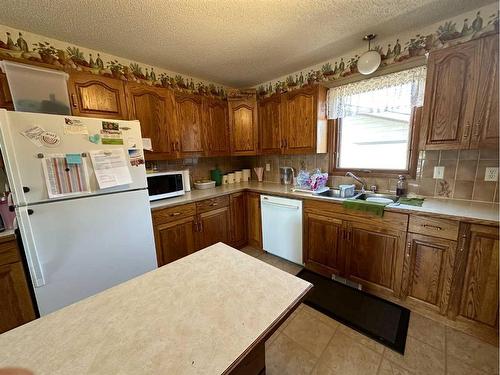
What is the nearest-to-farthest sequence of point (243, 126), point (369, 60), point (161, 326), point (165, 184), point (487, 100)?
point (161, 326) < point (487, 100) < point (369, 60) < point (165, 184) < point (243, 126)

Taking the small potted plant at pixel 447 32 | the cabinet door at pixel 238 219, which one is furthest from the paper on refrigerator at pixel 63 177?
the small potted plant at pixel 447 32

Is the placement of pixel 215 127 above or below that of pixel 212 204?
above

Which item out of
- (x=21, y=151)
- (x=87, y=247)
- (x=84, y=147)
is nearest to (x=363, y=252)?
(x=87, y=247)

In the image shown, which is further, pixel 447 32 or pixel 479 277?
pixel 447 32

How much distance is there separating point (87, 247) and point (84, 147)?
2.31ft

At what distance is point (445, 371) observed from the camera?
4.17 feet

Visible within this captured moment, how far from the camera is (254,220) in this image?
9.13 feet

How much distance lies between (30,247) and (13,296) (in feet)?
1.31

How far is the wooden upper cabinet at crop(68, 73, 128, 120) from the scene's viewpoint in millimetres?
1698

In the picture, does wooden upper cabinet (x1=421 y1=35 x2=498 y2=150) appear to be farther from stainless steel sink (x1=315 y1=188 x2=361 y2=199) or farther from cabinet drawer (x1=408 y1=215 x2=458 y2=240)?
stainless steel sink (x1=315 y1=188 x2=361 y2=199)

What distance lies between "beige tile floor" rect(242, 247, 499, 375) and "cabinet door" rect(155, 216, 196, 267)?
3.95 feet

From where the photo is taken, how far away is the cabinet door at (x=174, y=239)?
202 cm

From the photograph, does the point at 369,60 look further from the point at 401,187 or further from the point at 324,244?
the point at 324,244

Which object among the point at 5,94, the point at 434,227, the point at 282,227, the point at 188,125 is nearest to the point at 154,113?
the point at 188,125
